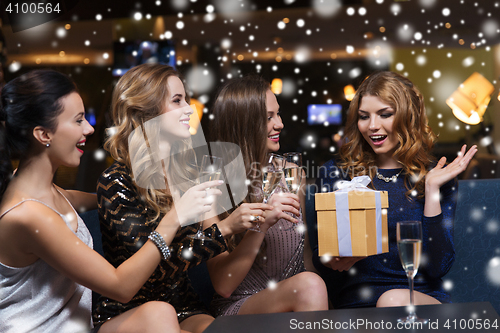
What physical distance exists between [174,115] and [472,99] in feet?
11.9

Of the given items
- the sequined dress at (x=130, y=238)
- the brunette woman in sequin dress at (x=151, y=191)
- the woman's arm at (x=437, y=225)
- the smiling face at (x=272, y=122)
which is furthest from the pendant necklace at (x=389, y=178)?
the sequined dress at (x=130, y=238)

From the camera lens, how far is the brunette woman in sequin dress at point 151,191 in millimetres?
1536

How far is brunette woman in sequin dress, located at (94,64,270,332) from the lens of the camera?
154 centimetres

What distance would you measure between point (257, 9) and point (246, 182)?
361 cm

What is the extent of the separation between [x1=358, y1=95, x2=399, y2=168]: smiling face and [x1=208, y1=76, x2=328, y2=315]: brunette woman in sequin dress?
39cm

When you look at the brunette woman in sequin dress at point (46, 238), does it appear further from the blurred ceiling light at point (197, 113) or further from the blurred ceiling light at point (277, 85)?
the blurred ceiling light at point (277, 85)

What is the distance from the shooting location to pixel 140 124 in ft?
5.57

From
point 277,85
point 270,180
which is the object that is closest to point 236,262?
point 270,180

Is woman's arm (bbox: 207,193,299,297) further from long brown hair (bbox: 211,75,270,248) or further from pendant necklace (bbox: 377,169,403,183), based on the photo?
pendant necklace (bbox: 377,169,403,183)

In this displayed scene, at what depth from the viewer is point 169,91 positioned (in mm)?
1728

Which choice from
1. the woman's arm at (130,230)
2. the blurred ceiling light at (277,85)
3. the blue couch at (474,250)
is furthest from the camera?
the blurred ceiling light at (277,85)

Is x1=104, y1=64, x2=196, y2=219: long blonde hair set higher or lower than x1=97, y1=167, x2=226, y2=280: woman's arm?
higher

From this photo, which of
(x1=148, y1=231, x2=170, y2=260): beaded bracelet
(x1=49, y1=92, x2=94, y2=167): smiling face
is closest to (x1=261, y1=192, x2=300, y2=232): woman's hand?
(x1=148, y1=231, x2=170, y2=260): beaded bracelet

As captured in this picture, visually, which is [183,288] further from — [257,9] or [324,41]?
[324,41]
